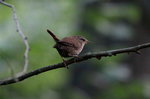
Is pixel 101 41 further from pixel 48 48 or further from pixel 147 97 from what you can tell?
pixel 147 97

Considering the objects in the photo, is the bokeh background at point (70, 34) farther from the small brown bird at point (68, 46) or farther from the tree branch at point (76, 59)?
the tree branch at point (76, 59)

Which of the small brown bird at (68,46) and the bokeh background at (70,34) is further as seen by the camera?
the bokeh background at (70,34)

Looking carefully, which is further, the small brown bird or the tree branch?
the small brown bird

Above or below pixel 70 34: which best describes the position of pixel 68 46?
above

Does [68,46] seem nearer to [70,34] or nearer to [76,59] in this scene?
[76,59]

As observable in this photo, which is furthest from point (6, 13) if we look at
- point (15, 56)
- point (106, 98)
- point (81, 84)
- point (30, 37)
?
point (81, 84)

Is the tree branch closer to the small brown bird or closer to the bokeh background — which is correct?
the small brown bird

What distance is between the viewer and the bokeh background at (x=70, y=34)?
4.80 metres

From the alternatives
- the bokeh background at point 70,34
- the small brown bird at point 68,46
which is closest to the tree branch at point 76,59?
the small brown bird at point 68,46

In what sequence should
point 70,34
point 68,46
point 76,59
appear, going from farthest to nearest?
1. point 70,34
2. point 68,46
3. point 76,59

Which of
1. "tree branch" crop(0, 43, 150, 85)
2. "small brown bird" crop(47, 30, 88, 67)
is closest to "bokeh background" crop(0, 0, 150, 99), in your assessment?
"small brown bird" crop(47, 30, 88, 67)

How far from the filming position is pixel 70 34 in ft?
19.2

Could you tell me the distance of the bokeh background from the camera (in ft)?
15.8

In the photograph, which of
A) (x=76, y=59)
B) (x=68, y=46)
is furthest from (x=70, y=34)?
(x=76, y=59)
